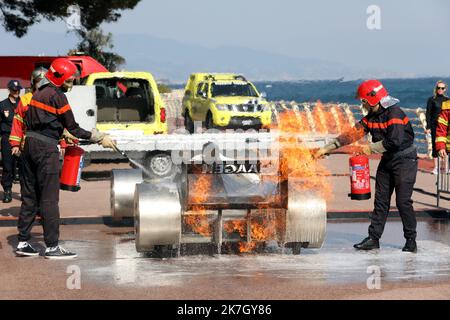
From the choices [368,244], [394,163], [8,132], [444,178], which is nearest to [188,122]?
[8,132]

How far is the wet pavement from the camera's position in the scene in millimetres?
8414

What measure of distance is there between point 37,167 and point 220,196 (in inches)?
77.8

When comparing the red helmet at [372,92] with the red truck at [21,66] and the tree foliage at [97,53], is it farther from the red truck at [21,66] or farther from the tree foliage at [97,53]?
the tree foliage at [97,53]

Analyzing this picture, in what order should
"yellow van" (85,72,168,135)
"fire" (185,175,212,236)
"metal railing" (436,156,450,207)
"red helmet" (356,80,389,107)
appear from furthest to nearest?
"yellow van" (85,72,168,135)
"metal railing" (436,156,450,207)
"red helmet" (356,80,389,107)
"fire" (185,175,212,236)

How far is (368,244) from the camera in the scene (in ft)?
35.6

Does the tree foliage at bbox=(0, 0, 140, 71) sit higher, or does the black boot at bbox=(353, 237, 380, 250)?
the tree foliage at bbox=(0, 0, 140, 71)

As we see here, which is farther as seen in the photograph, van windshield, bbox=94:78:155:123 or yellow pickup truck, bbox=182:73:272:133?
Result: yellow pickup truck, bbox=182:73:272:133

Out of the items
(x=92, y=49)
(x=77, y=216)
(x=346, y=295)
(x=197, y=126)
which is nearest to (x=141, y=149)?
(x=77, y=216)

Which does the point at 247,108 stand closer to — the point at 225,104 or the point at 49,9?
the point at 225,104

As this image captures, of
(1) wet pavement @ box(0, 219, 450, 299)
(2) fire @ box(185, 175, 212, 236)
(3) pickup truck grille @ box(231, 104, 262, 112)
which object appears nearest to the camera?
(1) wet pavement @ box(0, 219, 450, 299)

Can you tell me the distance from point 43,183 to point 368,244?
12.0 feet

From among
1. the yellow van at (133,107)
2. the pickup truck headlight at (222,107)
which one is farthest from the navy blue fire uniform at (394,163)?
the pickup truck headlight at (222,107)

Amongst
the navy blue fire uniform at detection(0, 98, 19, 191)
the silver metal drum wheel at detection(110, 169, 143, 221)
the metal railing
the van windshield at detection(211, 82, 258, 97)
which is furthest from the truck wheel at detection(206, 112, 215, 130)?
the silver metal drum wheel at detection(110, 169, 143, 221)

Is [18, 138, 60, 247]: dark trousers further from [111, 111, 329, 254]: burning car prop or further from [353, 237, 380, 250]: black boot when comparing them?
[353, 237, 380, 250]: black boot
